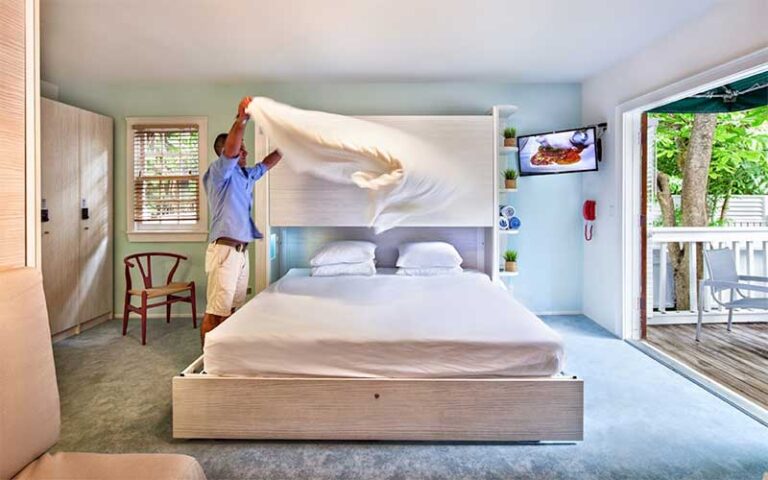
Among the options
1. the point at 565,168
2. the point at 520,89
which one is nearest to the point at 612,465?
the point at 565,168

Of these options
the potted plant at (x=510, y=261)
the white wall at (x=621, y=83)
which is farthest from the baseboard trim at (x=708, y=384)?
the potted plant at (x=510, y=261)

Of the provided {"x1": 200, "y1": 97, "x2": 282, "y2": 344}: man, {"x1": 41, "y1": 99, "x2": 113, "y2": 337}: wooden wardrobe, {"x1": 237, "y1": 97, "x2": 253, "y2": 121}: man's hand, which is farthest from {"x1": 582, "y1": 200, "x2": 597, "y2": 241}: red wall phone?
{"x1": 41, "y1": 99, "x2": 113, "y2": 337}: wooden wardrobe

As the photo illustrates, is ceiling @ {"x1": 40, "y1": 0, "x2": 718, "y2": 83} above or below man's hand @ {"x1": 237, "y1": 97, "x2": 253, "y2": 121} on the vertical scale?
above

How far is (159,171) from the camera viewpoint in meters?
4.37

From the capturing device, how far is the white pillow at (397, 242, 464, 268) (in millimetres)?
3807

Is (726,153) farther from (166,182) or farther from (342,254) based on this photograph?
(166,182)

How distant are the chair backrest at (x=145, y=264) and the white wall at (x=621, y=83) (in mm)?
4217

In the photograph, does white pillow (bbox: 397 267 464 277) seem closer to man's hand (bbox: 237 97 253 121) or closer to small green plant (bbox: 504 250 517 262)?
small green plant (bbox: 504 250 517 262)

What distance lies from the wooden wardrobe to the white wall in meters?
4.94

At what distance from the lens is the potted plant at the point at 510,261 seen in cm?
409

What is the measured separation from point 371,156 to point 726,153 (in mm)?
5143

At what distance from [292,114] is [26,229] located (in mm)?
1335

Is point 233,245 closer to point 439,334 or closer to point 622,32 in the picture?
point 439,334

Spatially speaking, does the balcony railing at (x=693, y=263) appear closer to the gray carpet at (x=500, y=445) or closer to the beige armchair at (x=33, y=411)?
the gray carpet at (x=500, y=445)
